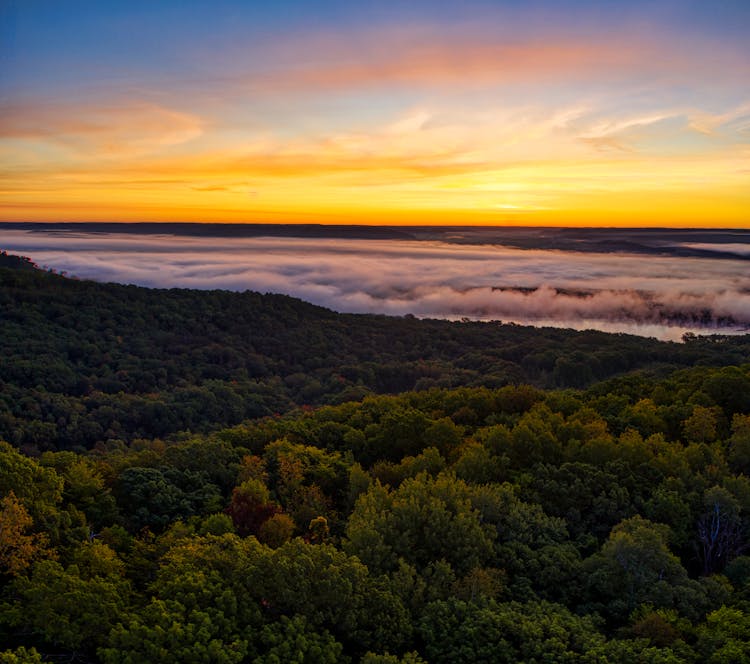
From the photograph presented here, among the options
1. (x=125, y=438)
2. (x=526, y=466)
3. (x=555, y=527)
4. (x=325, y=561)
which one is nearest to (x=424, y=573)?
(x=325, y=561)

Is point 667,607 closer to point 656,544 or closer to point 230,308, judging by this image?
point 656,544

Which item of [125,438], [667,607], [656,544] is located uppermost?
[656,544]

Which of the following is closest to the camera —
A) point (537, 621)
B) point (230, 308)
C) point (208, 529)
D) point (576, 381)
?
point (537, 621)

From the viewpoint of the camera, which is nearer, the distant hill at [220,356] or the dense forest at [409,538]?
the dense forest at [409,538]

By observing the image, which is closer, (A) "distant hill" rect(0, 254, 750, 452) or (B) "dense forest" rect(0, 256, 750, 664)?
(B) "dense forest" rect(0, 256, 750, 664)

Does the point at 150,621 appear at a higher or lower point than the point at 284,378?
higher

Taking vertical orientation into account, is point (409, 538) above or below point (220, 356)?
above

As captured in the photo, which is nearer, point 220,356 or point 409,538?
point 409,538

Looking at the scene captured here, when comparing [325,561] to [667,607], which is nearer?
[325,561]
